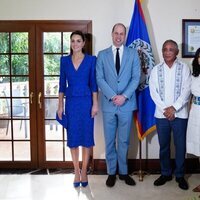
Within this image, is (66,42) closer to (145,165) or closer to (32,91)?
(32,91)

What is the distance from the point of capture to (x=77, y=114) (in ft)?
10.2

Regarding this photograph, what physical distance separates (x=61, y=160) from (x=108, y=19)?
6.01 feet

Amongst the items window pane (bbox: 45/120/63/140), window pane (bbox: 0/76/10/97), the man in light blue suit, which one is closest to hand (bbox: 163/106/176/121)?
the man in light blue suit

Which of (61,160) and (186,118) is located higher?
(186,118)

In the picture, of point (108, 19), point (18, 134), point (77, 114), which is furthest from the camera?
point (18, 134)

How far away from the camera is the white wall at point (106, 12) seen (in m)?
3.53

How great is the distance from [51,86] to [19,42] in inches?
25.7

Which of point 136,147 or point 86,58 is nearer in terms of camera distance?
point 86,58

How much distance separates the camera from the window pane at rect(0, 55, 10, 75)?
368cm

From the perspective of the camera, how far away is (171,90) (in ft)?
10.0

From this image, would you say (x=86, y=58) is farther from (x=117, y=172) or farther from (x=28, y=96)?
(x=117, y=172)

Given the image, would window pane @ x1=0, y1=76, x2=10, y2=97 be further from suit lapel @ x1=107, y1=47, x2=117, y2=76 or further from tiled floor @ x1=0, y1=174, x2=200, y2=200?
suit lapel @ x1=107, y1=47, x2=117, y2=76

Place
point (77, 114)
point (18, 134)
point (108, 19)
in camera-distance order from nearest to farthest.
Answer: point (77, 114) < point (108, 19) < point (18, 134)

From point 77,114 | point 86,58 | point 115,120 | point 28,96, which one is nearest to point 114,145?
point 115,120
